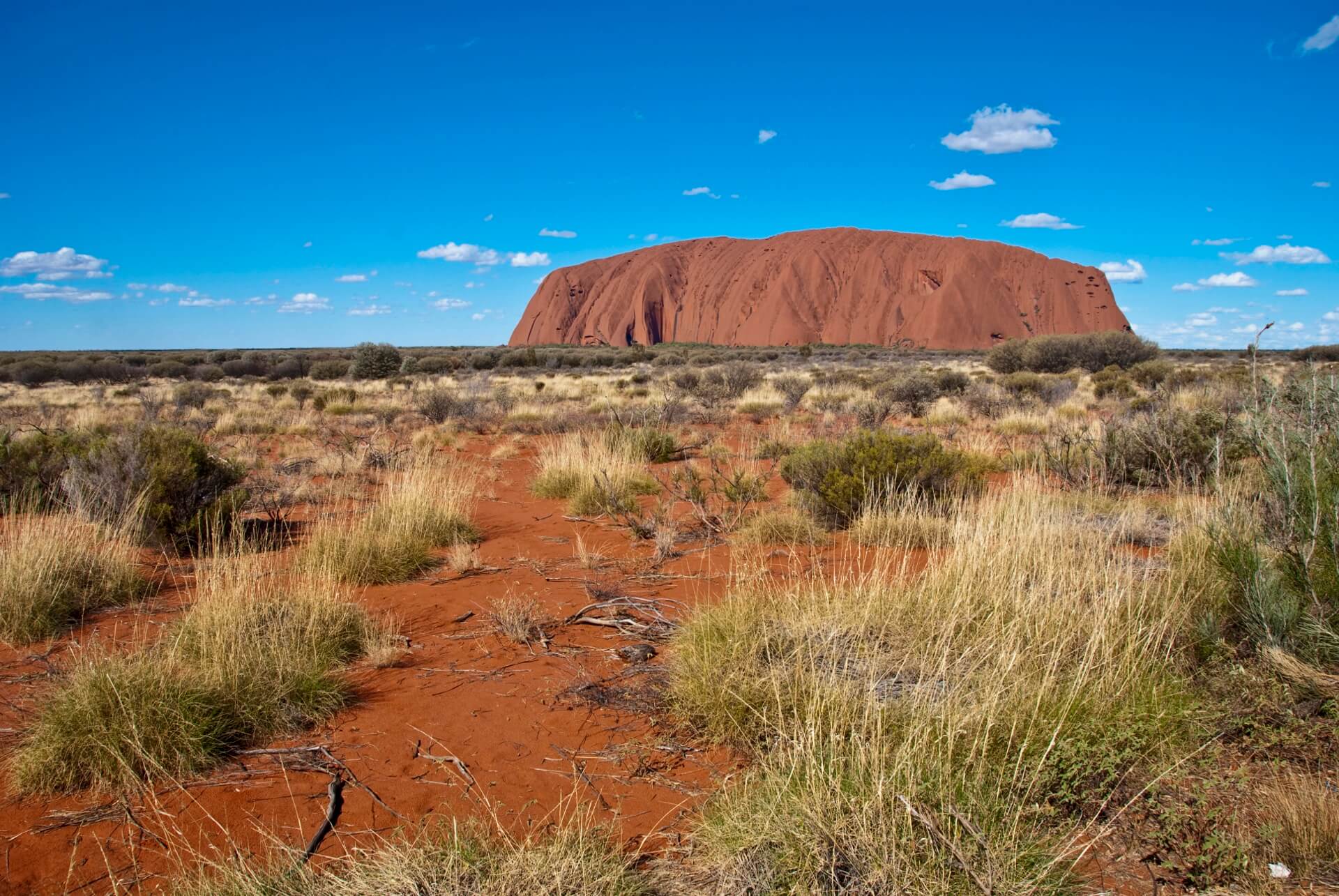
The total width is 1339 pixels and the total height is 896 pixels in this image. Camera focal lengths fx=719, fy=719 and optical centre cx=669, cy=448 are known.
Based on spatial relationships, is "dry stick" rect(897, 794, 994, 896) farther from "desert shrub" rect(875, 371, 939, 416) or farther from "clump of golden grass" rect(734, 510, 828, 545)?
"desert shrub" rect(875, 371, 939, 416)

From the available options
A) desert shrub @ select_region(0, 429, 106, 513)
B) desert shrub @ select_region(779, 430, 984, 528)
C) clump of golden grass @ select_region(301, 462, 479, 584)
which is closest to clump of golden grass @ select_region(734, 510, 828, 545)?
desert shrub @ select_region(779, 430, 984, 528)

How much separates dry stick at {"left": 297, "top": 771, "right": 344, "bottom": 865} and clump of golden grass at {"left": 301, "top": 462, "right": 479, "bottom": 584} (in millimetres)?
2151

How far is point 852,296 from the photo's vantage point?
82.2 meters

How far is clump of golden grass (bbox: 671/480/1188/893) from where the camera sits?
196 centimetres

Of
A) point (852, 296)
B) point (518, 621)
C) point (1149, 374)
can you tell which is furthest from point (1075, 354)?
point (852, 296)

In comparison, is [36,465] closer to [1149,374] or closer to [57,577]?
[57,577]

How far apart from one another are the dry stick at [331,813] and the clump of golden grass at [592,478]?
428cm

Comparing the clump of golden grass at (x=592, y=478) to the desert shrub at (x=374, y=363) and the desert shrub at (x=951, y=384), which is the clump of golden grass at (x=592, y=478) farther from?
the desert shrub at (x=374, y=363)

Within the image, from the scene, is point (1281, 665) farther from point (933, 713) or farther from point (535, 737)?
point (535, 737)

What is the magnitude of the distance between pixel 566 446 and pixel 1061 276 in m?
88.4

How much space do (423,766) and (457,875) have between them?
973 millimetres

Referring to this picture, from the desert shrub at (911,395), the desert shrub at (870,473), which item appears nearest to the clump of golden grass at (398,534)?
the desert shrub at (870,473)

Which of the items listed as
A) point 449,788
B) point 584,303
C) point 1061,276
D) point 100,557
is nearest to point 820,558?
point 449,788

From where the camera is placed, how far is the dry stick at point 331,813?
228 centimetres
